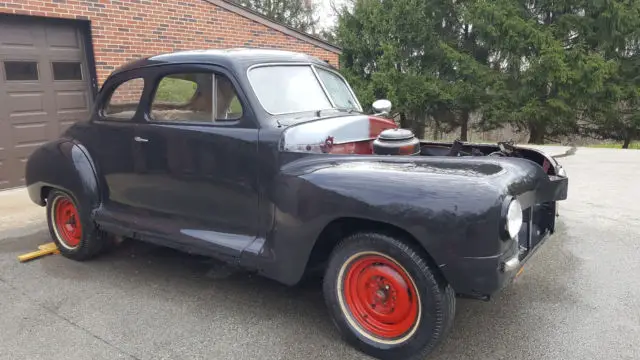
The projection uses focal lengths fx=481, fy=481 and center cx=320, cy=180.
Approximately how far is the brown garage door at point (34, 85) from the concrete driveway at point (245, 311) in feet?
10.1

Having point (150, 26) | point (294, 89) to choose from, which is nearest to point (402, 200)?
point (294, 89)

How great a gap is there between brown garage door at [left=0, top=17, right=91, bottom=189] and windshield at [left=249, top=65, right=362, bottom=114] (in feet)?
18.0

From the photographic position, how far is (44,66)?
7457 mm

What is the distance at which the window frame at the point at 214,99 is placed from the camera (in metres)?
3.33

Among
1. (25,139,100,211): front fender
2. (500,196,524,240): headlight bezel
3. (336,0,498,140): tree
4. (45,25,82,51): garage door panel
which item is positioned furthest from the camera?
(336,0,498,140): tree

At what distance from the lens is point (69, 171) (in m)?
4.25

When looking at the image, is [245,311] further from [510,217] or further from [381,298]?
[510,217]

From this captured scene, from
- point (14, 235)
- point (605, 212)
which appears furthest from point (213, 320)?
point (605, 212)

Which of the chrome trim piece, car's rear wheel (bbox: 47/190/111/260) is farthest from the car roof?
the chrome trim piece

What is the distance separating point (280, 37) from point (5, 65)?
5.46 metres

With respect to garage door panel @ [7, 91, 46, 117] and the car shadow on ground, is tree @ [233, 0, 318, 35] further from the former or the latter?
the car shadow on ground

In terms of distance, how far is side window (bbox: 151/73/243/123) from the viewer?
3.48 metres

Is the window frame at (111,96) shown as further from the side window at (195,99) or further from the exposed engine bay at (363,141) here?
the exposed engine bay at (363,141)

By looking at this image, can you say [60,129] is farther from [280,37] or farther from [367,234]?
[367,234]
